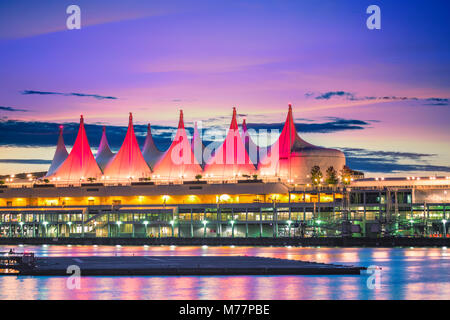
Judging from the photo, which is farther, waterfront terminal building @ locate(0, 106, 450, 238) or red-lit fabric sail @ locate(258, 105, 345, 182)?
red-lit fabric sail @ locate(258, 105, 345, 182)

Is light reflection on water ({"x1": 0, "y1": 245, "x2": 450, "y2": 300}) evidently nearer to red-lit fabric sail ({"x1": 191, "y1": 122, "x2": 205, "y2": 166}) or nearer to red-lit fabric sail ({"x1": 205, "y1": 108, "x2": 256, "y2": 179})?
red-lit fabric sail ({"x1": 205, "y1": 108, "x2": 256, "y2": 179})

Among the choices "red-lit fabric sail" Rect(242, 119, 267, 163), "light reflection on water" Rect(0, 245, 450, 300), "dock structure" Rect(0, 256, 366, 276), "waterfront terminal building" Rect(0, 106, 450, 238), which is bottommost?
"light reflection on water" Rect(0, 245, 450, 300)

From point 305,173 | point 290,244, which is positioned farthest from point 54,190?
point 290,244

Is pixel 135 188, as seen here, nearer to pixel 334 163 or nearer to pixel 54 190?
pixel 54 190

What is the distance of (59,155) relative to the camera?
6107 inches

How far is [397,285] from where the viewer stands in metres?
39.8

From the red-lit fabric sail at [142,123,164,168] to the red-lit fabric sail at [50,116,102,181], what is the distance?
8.57 m

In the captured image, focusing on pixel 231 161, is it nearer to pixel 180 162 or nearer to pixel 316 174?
pixel 180 162

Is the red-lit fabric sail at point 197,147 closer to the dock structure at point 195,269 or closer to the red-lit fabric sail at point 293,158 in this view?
the red-lit fabric sail at point 293,158

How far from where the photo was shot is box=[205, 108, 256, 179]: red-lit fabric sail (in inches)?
5315

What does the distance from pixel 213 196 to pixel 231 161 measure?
9807 millimetres

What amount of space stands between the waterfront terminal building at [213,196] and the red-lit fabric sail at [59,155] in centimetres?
A: 22

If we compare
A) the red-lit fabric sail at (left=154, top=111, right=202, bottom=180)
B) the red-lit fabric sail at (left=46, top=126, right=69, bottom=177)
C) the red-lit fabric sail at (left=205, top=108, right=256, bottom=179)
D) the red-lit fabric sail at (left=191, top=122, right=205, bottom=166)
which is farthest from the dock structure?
the red-lit fabric sail at (left=46, top=126, right=69, bottom=177)
